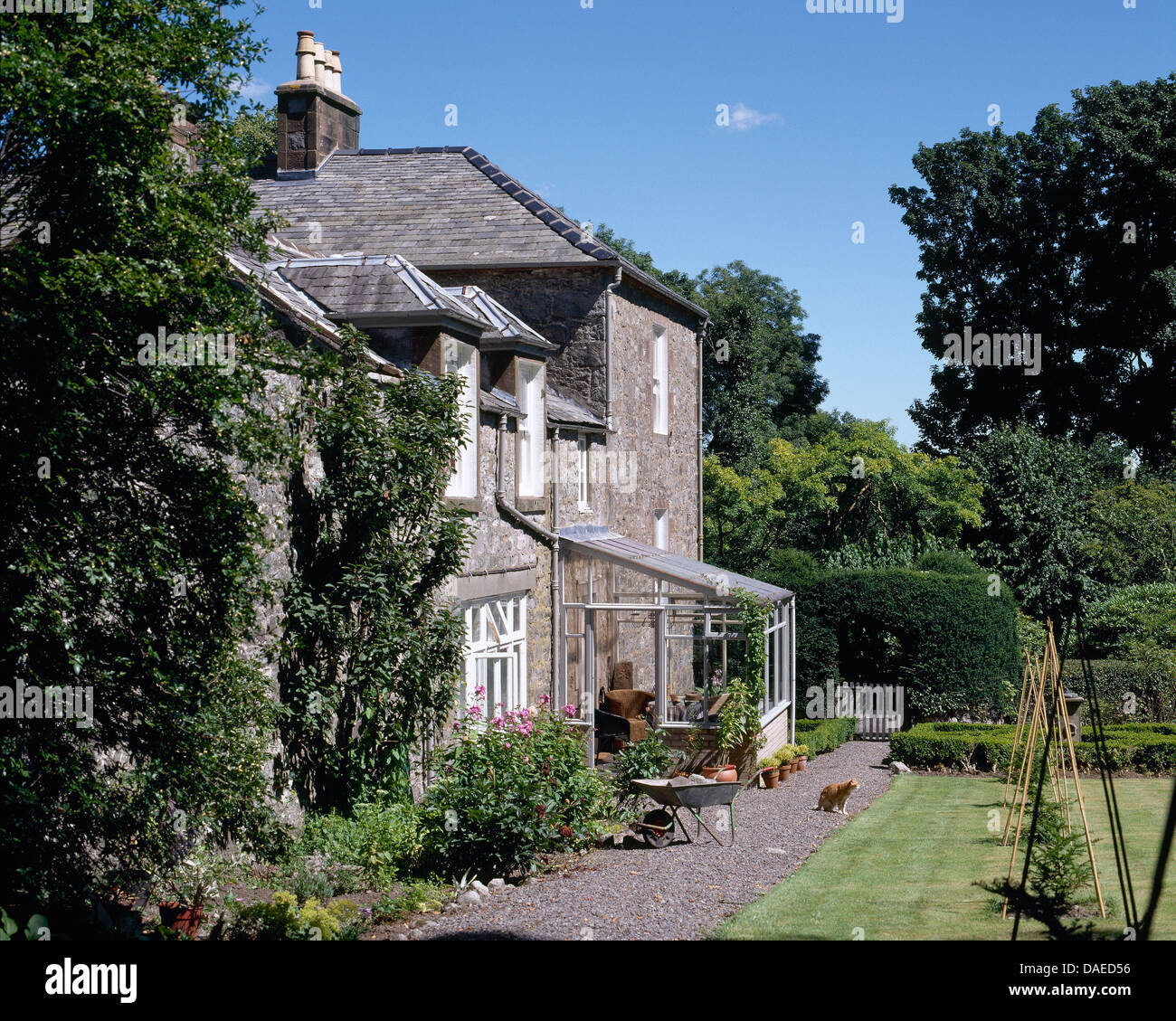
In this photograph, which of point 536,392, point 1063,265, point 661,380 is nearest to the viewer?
point 536,392

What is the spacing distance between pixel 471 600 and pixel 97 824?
6.82 metres

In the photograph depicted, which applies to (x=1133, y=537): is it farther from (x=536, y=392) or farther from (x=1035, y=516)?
(x=536, y=392)

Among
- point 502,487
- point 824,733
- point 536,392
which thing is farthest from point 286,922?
point 824,733

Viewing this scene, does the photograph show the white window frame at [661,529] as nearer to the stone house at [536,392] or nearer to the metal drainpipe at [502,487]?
the stone house at [536,392]

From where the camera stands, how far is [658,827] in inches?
483

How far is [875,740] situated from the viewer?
2280 centimetres

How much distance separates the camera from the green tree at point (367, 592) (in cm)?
1022

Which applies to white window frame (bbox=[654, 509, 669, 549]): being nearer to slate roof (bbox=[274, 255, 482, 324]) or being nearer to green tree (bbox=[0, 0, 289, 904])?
slate roof (bbox=[274, 255, 482, 324])

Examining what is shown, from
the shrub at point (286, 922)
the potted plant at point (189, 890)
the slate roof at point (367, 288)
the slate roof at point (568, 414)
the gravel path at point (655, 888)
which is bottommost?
the gravel path at point (655, 888)

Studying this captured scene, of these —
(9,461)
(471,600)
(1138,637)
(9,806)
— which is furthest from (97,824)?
(1138,637)

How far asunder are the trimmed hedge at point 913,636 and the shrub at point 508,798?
11351 mm

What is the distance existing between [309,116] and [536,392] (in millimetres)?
9192

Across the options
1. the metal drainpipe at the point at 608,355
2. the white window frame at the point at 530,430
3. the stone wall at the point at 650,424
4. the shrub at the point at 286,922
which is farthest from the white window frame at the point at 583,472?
the shrub at the point at 286,922

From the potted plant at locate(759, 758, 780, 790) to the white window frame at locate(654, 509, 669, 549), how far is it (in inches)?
273
